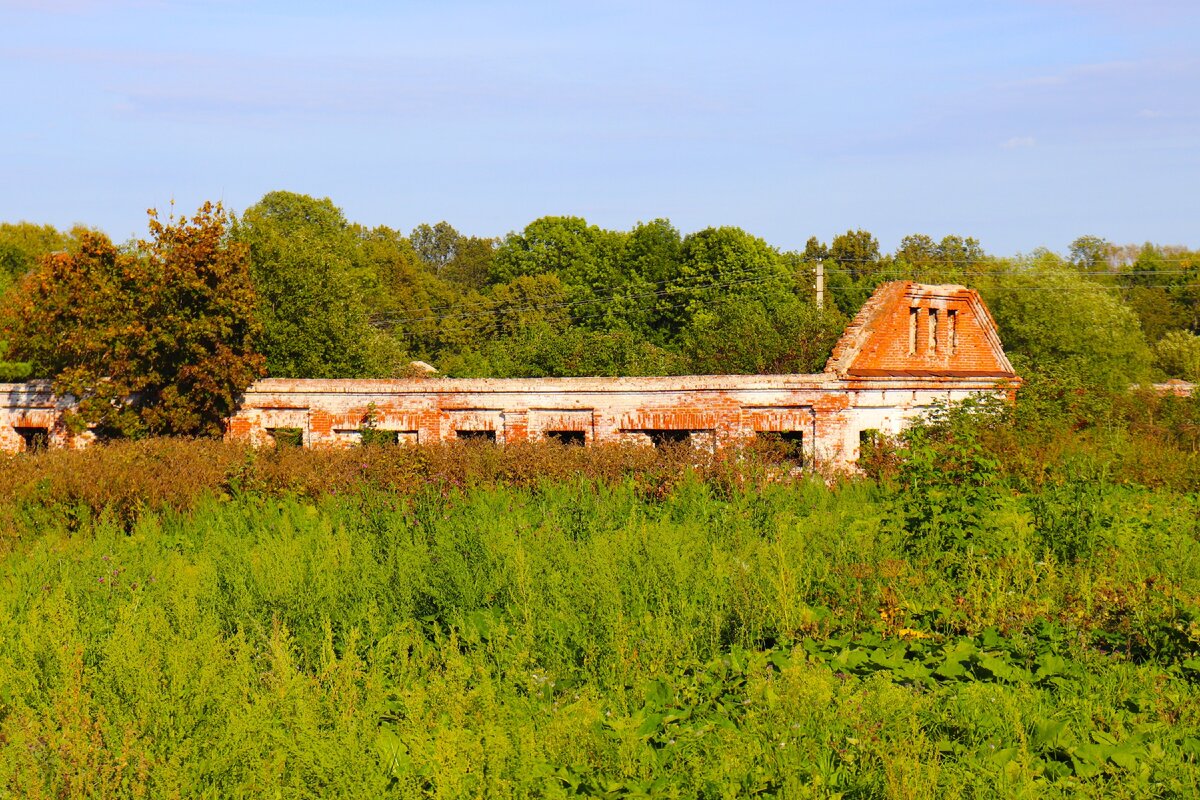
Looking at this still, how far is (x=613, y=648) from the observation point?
6.80 metres

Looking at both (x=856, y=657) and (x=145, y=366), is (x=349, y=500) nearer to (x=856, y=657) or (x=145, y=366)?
(x=856, y=657)

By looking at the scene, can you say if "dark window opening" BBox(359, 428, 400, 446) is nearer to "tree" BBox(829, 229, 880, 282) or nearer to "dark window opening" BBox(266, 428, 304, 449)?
"dark window opening" BBox(266, 428, 304, 449)

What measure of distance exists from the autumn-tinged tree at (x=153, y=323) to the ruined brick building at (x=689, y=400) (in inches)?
45.8

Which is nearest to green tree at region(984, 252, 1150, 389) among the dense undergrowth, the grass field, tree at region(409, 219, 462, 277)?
the dense undergrowth

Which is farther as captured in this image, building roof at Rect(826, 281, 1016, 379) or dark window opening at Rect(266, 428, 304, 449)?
dark window opening at Rect(266, 428, 304, 449)

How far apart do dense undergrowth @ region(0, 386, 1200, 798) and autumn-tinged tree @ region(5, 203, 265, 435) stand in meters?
7.18

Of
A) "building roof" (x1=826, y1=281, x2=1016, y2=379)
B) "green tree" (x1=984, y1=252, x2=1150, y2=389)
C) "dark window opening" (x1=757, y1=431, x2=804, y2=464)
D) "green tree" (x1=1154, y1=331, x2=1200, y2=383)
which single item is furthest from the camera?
"green tree" (x1=1154, y1=331, x2=1200, y2=383)

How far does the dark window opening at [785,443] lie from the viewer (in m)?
17.4

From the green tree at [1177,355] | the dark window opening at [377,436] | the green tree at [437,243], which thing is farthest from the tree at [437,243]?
the dark window opening at [377,436]

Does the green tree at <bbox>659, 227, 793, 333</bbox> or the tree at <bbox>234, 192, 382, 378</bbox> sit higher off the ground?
the green tree at <bbox>659, 227, 793, 333</bbox>

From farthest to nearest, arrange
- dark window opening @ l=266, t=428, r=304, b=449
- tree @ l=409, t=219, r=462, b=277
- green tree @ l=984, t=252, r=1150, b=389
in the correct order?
1. tree @ l=409, t=219, r=462, b=277
2. green tree @ l=984, t=252, r=1150, b=389
3. dark window opening @ l=266, t=428, r=304, b=449

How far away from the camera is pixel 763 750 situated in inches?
205

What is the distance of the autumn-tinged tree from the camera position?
20.7m

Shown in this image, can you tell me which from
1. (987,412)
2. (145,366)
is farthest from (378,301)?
(987,412)
